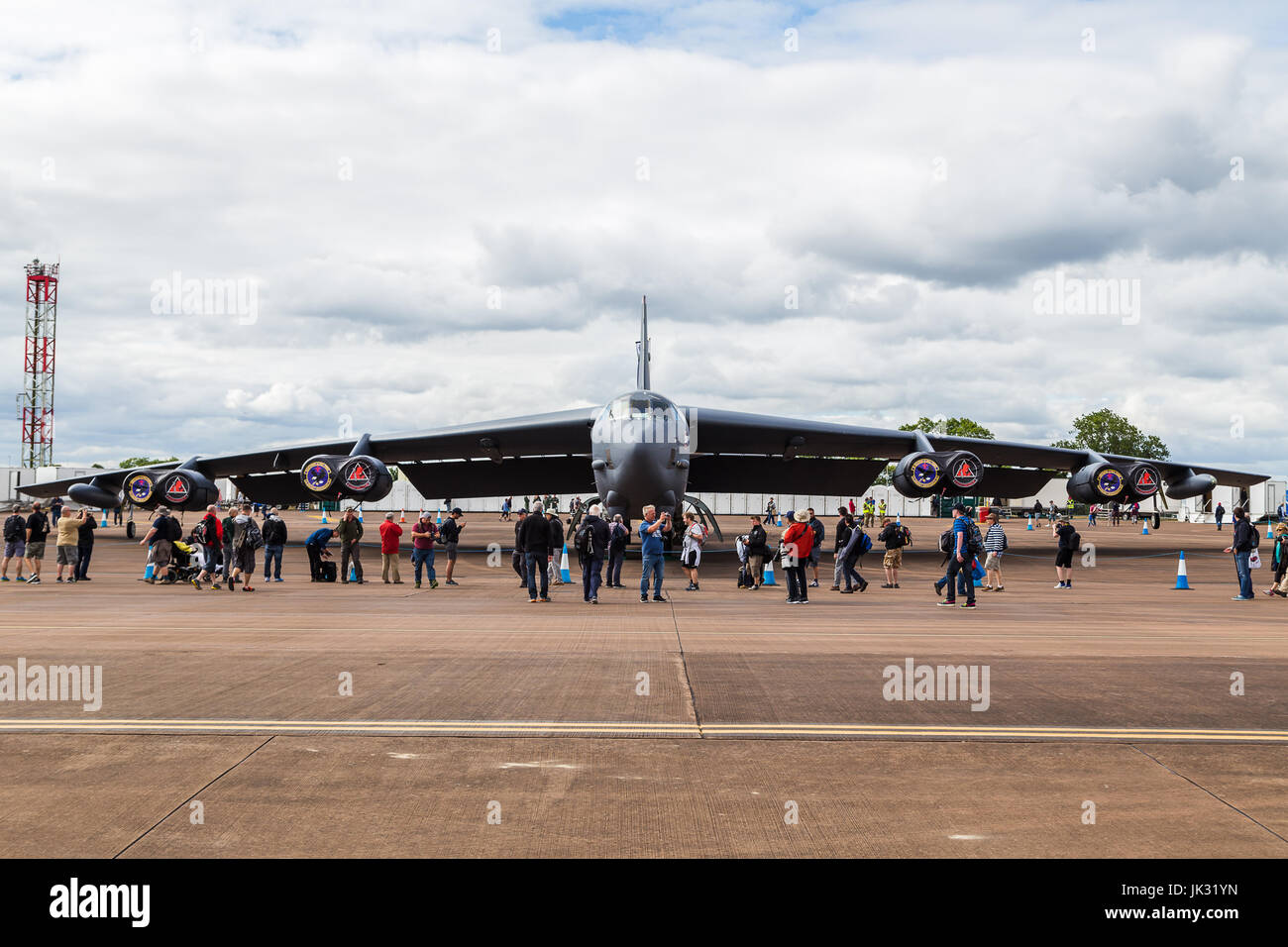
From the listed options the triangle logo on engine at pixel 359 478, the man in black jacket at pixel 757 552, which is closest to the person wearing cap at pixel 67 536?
the triangle logo on engine at pixel 359 478

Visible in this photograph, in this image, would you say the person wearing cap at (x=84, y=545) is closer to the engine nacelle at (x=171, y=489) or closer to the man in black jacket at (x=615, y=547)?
the engine nacelle at (x=171, y=489)

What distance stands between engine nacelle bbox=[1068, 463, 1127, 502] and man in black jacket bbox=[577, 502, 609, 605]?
19336 mm

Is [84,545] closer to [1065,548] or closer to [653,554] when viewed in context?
[653,554]

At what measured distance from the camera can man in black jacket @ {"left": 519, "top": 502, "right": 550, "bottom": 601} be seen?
1565 cm

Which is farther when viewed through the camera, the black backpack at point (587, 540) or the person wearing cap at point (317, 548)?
the person wearing cap at point (317, 548)

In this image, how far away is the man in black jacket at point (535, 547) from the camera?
1565 cm

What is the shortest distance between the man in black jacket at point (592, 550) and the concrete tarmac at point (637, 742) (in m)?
3.48

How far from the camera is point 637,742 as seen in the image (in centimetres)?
589

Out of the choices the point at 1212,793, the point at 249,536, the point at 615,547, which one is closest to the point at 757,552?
the point at 615,547

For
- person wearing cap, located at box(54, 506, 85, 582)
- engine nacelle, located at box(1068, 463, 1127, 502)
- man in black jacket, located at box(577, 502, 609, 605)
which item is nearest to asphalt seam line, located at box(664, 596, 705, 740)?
man in black jacket, located at box(577, 502, 609, 605)

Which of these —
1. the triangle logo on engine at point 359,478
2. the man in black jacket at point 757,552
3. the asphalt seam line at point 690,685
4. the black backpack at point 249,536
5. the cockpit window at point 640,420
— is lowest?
the asphalt seam line at point 690,685

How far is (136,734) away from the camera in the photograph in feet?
19.7

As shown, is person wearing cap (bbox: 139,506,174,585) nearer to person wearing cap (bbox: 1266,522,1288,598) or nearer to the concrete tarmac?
the concrete tarmac
